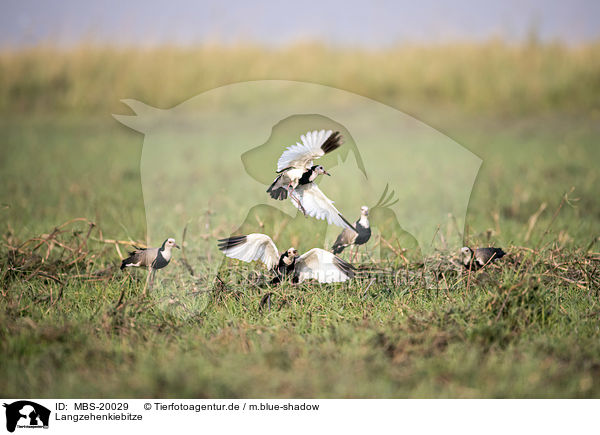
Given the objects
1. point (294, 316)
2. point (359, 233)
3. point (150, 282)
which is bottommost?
point (294, 316)

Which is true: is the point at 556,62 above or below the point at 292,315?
above

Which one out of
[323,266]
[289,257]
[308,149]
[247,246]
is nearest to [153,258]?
[247,246]

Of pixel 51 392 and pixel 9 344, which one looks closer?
pixel 51 392

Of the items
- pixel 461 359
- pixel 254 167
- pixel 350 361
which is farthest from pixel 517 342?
pixel 254 167

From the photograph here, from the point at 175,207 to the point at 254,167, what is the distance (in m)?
1.89

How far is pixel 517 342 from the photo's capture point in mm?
2324

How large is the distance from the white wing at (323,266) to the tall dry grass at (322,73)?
5.88m

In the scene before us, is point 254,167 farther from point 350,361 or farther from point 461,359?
point 461,359

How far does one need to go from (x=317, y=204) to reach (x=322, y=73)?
645 centimetres

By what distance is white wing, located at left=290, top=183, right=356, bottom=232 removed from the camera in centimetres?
233
